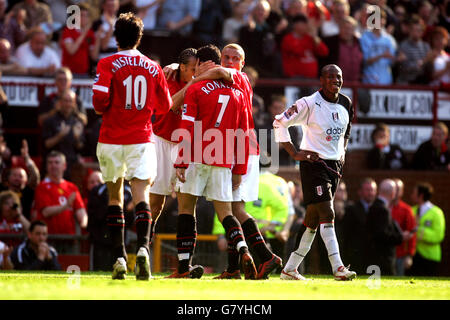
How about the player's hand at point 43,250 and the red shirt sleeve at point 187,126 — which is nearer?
the red shirt sleeve at point 187,126

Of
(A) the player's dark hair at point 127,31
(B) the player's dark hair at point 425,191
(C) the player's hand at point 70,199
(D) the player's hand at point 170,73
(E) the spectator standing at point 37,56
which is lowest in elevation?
(C) the player's hand at point 70,199

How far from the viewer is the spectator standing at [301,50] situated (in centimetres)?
1817

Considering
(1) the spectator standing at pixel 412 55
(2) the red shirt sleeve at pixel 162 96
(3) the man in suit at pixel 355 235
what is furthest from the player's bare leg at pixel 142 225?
(1) the spectator standing at pixel 412 55

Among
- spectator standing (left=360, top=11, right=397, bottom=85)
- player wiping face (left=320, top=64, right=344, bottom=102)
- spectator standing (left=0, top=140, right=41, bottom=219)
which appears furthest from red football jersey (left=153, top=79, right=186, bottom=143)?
spectator standing (left=360, top=11, right=397, bottom=85)

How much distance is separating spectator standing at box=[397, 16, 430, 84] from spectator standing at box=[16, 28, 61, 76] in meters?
7.24

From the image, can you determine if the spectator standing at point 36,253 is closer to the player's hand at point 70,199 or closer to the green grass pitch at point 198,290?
the player's hand at point 70,199

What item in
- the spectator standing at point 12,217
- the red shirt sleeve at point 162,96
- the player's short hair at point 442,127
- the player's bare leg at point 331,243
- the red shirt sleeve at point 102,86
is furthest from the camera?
the player's short hair at point 442,127

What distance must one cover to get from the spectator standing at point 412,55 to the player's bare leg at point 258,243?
10.2 m

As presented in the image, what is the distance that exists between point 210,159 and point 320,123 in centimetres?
131

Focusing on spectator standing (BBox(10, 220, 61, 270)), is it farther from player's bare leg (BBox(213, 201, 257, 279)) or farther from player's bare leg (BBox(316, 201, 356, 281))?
player's bare leg (BBox(316, 201, 356, 281))

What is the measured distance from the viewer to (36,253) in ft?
42.8

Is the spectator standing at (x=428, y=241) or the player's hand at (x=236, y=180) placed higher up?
the player's hand at (x=236, y=180)

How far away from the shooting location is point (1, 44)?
16.6m

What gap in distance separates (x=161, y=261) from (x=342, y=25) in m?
6.48
